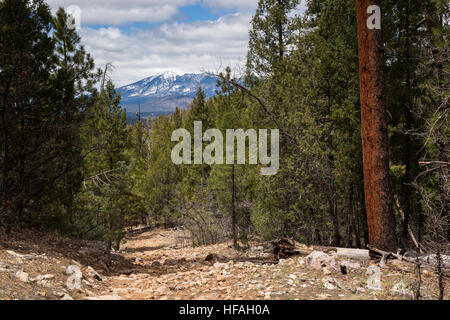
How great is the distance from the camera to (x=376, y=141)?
22.0 ft

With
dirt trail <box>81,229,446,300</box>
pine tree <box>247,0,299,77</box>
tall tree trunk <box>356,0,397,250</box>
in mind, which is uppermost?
pine tree <box>247,0,299,77</box>

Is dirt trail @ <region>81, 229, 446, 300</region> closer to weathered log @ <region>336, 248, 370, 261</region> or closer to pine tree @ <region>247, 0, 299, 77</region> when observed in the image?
weathered log @ <region>336, 248, 370, 261</region>

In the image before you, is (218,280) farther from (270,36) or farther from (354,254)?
(270,36)

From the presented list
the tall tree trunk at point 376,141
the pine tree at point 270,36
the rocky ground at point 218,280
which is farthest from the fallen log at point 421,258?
the pine tree at point 270,36

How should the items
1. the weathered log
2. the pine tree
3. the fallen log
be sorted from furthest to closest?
the pine tree < the weathered log < the fallen log

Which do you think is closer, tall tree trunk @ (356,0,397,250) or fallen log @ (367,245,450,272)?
fallen log @ (367,245,450,272)

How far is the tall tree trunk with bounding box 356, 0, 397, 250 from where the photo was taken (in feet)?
21.7

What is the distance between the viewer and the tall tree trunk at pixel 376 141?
6.63 m

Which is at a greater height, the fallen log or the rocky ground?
the fallen log

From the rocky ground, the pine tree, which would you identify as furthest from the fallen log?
the pine tree

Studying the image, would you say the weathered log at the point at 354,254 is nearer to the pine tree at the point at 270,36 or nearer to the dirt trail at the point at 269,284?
the dirt trail at the point at 269,284

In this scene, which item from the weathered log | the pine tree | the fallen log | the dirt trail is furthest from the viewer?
the pine tree
